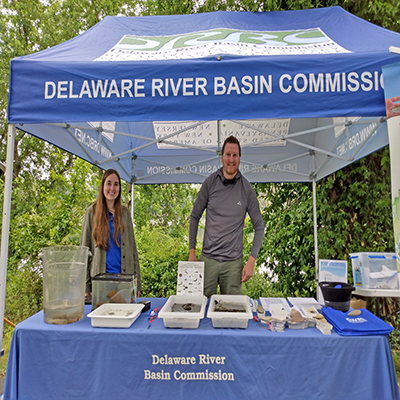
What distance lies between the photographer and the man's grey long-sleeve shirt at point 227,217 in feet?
8.08

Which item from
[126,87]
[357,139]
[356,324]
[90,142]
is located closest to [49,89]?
[126,87]

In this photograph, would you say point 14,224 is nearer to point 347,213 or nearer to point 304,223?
point 304,223

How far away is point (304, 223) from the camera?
15.0 ft

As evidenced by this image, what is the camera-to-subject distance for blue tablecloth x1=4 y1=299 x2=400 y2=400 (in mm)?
1538

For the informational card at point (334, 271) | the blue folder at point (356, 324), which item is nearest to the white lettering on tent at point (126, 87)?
the blue folder at point (356, 324)

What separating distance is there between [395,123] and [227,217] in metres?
1.25

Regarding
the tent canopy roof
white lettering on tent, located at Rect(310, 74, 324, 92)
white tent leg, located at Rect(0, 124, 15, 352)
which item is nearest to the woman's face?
the tent canopy roof

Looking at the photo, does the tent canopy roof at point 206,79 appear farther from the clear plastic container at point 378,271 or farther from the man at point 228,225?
the clear plastic container at point 378,271

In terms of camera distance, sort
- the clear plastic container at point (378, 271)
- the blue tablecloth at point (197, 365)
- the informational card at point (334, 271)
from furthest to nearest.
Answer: the informational card at point (334, 271), the clear plastic container at point (378, 271), the blue tablecloth at point (197, 365)

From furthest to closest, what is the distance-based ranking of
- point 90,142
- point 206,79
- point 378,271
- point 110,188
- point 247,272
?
point 90,142
point 378,271
point 110,188
point 247,272
point 206,79

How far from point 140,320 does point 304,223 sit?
3308 mm

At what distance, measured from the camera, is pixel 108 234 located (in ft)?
7.67

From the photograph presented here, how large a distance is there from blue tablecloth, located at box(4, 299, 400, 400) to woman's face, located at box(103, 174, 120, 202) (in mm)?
1005

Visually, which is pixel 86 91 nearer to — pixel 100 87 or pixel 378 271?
pixel 100 87
